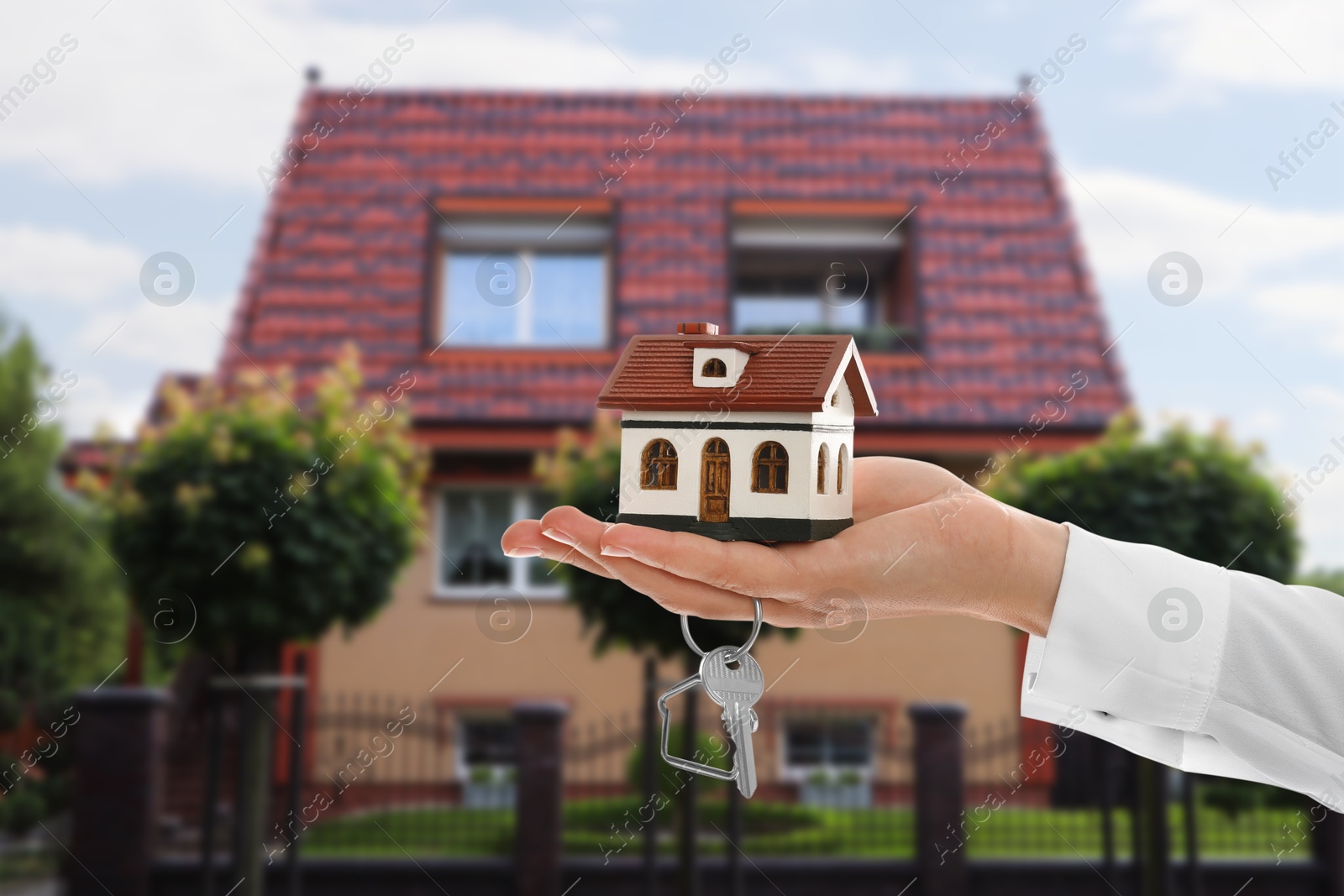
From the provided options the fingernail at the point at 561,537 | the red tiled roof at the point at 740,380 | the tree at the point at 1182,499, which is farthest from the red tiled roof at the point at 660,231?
the fingernail at the point at 561,537

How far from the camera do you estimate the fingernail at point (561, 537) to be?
191cm

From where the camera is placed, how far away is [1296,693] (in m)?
1.57

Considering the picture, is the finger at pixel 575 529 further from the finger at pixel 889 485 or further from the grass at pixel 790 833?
the grass at pixel 790 833

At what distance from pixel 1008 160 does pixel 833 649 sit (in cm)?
506

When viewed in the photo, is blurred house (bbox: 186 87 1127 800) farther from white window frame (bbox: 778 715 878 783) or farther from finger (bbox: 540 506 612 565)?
finger (bbox: 540 506 612 565)

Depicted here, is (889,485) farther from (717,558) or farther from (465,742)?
(465,742)

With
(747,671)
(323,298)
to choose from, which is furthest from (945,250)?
(747,671)

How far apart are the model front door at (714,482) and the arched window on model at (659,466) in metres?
0.06

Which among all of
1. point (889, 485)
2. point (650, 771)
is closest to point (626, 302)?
point (650, 771)

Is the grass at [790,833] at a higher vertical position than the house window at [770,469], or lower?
lower

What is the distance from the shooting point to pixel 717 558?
1885mm

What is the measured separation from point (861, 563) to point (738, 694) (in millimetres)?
325

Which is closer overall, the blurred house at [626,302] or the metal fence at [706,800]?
the metal fence at [706,800]

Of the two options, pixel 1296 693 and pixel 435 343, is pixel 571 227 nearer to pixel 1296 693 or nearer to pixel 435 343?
pixel 435 343
